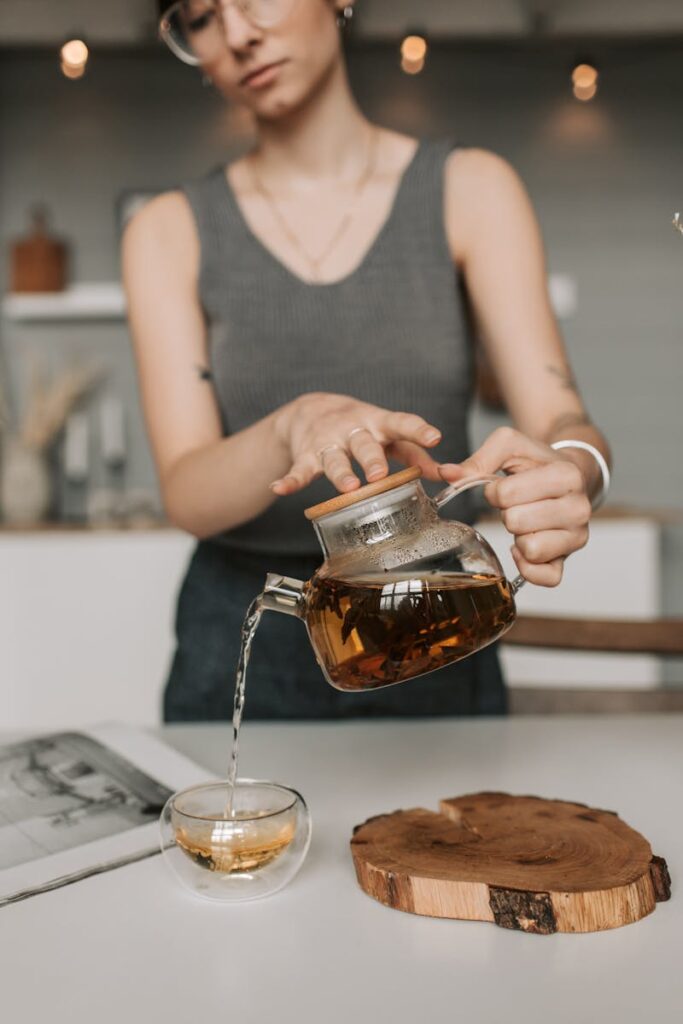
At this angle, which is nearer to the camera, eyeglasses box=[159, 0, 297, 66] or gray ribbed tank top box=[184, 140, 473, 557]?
eyeglasses box=[159, 0, 297, 66]

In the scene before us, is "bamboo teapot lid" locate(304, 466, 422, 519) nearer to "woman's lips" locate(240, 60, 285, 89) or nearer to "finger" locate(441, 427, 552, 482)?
"finger" locate(441, 427, 552, 482)

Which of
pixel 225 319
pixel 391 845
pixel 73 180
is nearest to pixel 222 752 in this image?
pixel 391 845

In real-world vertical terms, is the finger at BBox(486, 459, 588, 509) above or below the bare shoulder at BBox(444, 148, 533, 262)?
below

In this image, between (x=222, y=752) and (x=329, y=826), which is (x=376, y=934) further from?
(x=222, y=752)

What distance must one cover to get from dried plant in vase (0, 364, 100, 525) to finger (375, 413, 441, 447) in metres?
2.58

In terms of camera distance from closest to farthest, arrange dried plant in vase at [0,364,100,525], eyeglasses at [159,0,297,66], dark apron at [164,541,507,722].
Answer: eyeglasses at [159,0,297,66]
dark apron at [164,541,507,722]
dried plant in vase at [0,364,100,525]

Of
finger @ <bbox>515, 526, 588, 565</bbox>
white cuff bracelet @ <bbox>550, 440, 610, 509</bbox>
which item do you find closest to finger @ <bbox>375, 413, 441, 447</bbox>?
finger @ <bbox>515, 526, 588, 565</bbox>

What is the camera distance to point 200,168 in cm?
360

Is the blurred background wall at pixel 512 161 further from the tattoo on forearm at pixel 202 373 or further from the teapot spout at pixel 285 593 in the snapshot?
the teapot spout at pixel 285 593

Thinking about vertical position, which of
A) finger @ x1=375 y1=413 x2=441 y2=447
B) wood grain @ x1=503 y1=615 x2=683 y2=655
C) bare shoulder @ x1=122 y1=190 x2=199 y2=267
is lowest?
wood grain @ x1=503 y1=615 x2=683 y2=655

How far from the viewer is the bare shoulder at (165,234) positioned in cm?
138

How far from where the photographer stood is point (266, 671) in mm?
1338

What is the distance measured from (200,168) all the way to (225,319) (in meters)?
2.44

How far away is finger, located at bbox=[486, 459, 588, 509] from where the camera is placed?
2.60 feet
